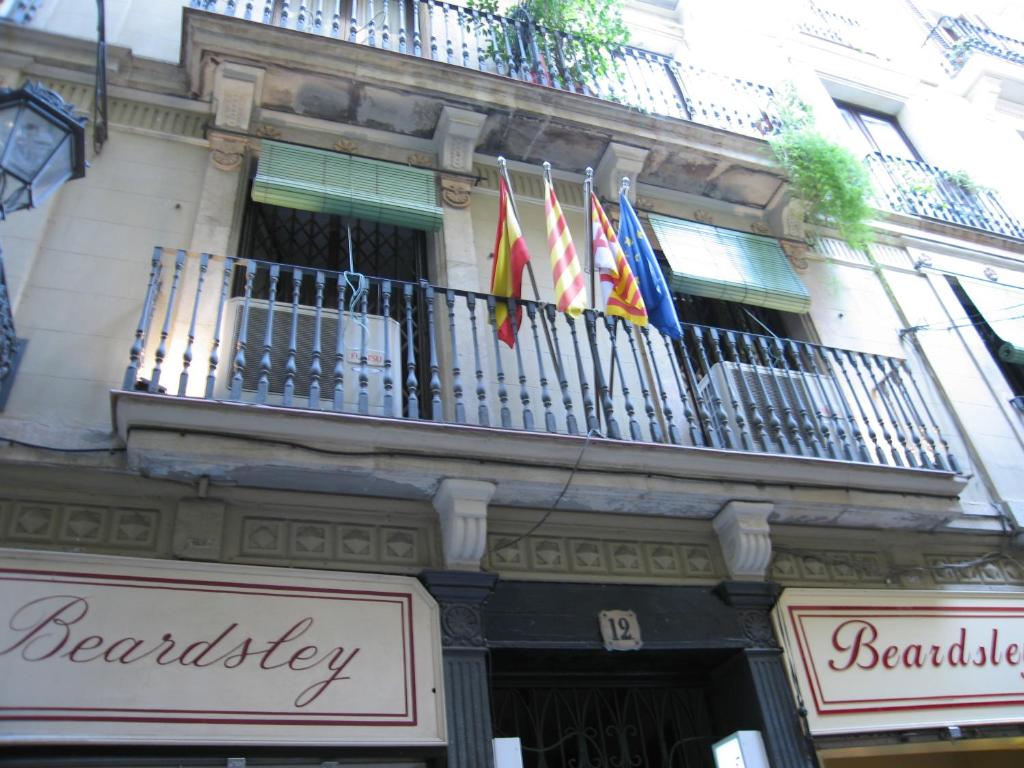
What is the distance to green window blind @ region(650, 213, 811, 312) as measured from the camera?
271 inches

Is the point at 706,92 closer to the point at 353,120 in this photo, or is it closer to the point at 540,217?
the point at 540,217

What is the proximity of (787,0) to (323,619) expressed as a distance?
35.9 feet

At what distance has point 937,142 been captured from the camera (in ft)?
34.0

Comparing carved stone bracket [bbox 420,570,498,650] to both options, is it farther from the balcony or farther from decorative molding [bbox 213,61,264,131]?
decorative molding [bbox 213,61,264,131]

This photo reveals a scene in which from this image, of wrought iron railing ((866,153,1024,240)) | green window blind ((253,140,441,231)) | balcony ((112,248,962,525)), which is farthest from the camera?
wrought iron railing ((866,153,1024,240))

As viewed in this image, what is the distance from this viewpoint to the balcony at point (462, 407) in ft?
14.0

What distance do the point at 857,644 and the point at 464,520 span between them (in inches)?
106

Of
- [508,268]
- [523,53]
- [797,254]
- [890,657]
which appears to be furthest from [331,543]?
[797,254]

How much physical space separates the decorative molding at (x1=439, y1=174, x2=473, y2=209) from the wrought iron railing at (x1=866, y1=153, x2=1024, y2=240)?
466 cm

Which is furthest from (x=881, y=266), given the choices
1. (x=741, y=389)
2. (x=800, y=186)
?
(x=741, y=389)

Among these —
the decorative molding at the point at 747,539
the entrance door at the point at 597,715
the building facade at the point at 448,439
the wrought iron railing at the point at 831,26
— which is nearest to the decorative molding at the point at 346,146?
the building facade at the point at 448,439

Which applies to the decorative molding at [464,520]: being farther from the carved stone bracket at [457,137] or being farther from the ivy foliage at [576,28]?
the ivy foliage at [576,28]

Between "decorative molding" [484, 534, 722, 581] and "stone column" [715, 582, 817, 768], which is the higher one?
"decorative molding" [484, 534, 722, 581]

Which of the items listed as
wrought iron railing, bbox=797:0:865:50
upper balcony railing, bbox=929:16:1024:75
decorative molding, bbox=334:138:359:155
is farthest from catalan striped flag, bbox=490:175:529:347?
upper balcony railing, bbox=929:16:1024:75
